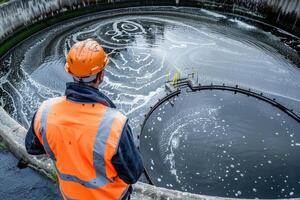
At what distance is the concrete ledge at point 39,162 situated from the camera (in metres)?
5.37

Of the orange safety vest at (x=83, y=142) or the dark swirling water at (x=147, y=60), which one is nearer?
the orange safety vest at (x=83, y=142)

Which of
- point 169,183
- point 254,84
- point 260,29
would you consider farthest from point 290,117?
point 260,29

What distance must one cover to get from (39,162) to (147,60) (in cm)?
1528

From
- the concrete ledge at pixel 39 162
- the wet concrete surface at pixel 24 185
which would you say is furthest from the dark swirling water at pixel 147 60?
the wet concrete surface at pixel 24 185

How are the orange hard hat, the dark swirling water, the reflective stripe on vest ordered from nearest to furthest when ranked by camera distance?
1. the reflective stripe on vest
2. the orange hard hat
3. the dark swirling water

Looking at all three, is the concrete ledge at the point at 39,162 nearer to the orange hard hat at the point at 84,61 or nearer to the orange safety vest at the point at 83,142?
the orange safety vest at the point at 83,142

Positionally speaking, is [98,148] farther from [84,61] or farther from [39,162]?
[39,162]

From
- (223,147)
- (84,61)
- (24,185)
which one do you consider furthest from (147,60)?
(84,61)

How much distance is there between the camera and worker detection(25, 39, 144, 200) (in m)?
2.77

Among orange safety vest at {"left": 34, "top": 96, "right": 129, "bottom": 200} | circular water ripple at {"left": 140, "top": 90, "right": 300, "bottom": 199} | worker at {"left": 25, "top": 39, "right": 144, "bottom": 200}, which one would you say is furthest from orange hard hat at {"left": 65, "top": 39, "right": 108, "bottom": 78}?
circular water ripple at {"left": 140, "top": 90, "right": 300, "bottom": 199}

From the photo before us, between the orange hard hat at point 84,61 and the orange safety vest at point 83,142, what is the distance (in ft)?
1.06

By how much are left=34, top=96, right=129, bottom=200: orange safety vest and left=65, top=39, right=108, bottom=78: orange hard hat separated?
32cm

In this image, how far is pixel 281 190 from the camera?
12.0 metres

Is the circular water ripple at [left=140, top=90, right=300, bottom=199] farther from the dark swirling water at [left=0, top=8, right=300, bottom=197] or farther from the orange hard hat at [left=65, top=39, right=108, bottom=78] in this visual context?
the orange hard hat at [left=65, top=39, right=108, bottom=78]
